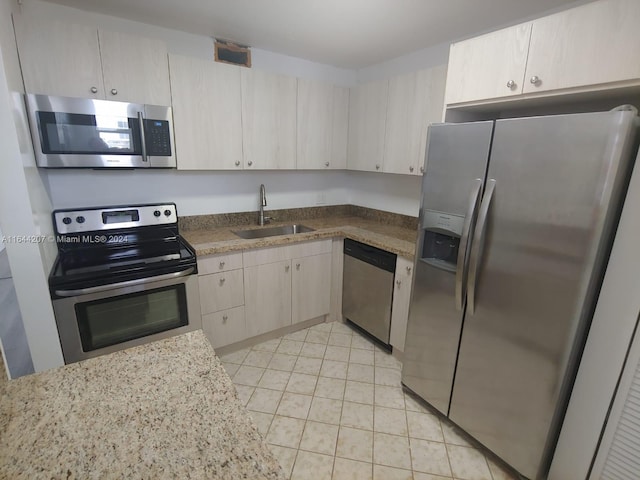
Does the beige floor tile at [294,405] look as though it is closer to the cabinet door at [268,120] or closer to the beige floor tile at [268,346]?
the beige floor tile at [268,346]

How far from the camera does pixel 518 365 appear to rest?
147cm

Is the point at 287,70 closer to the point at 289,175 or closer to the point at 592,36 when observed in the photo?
the point at 289,175

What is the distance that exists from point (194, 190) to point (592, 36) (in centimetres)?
257

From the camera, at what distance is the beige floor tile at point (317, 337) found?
8.85 feet

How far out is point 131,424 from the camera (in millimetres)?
711

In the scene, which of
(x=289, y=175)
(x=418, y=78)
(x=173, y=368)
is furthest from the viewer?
(x=289, y=175)

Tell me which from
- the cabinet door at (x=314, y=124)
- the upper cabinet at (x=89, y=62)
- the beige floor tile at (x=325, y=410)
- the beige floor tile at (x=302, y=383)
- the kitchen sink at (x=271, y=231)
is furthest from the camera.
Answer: the kitchen sink at (x=271, y=231)

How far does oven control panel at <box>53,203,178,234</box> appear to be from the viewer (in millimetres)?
2010

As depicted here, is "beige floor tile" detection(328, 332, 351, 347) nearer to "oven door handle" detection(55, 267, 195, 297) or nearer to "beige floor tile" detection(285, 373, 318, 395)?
"beige floor tile" detection(285, 373, 318, 395)

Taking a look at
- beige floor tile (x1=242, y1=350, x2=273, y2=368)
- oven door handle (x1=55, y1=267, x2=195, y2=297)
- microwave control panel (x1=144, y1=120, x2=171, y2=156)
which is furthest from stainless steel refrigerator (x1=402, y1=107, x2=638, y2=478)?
microwave control panel (x1=144, y1=120, x2=171, y2=156)

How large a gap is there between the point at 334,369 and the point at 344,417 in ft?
1.47

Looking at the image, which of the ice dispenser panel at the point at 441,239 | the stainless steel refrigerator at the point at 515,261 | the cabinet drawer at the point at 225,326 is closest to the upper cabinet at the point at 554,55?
the stainless steel refrigerator at the point at 515,261

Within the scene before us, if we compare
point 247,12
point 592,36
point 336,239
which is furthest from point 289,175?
point 592,36

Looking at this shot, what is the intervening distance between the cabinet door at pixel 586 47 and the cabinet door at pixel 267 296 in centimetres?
195
